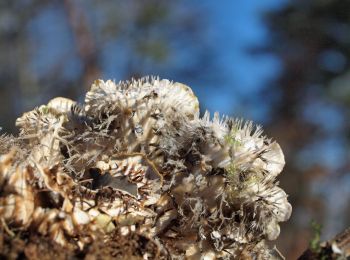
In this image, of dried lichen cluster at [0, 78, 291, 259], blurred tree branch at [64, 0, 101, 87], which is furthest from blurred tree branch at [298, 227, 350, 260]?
blurred tree branch at [64, 0, 101, 87]

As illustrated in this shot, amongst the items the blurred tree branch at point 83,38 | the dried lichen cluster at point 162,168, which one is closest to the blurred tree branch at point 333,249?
the dried lichen cluster at point 162,168

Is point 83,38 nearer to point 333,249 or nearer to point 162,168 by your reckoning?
point 162,168

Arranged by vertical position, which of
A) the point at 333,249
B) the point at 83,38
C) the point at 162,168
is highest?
the point at 83,38

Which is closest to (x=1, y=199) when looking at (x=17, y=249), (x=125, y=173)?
(x=17, y=249)

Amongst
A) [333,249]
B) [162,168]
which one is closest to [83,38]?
[162,168]

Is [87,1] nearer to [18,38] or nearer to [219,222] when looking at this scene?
[18,38]

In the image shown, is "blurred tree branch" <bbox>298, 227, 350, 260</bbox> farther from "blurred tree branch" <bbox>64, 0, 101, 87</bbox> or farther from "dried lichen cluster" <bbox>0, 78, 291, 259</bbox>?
"blurred tree branch" <bbox>64, 0, 101, 87</bbox>

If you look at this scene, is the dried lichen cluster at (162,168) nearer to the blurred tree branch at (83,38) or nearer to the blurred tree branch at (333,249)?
the blurred tree branch at (333,249)

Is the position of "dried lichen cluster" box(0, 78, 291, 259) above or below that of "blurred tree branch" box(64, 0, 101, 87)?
below
